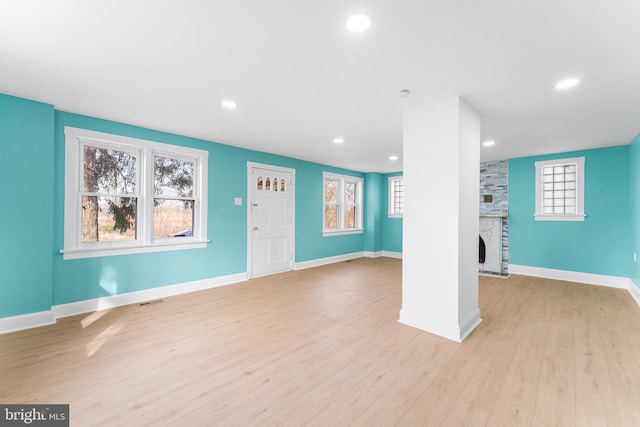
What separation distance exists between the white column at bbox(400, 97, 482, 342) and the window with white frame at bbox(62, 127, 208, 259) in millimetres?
3266

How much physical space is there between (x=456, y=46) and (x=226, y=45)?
1639 millimetres

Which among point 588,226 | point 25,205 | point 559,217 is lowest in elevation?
point 588,226

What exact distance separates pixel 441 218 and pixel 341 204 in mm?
4561

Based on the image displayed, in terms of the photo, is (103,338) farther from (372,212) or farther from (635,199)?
(635,199)

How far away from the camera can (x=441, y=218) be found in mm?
2852

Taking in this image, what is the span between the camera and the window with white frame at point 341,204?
699 centimetres

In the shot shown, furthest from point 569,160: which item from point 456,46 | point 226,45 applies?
point 226,45

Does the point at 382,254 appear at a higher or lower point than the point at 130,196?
lower

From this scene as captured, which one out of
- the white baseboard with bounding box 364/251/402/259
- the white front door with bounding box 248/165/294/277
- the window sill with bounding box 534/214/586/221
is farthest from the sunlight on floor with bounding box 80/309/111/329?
the window sill with bounding box 534/214/586/221

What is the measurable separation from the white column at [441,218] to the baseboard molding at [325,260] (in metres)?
3.25

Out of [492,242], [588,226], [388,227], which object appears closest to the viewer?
[588,226]

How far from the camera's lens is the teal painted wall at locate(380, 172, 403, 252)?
306 inches

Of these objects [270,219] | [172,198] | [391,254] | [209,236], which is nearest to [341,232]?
[391,254]

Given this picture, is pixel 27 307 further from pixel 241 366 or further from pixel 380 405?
pixel 380 405
